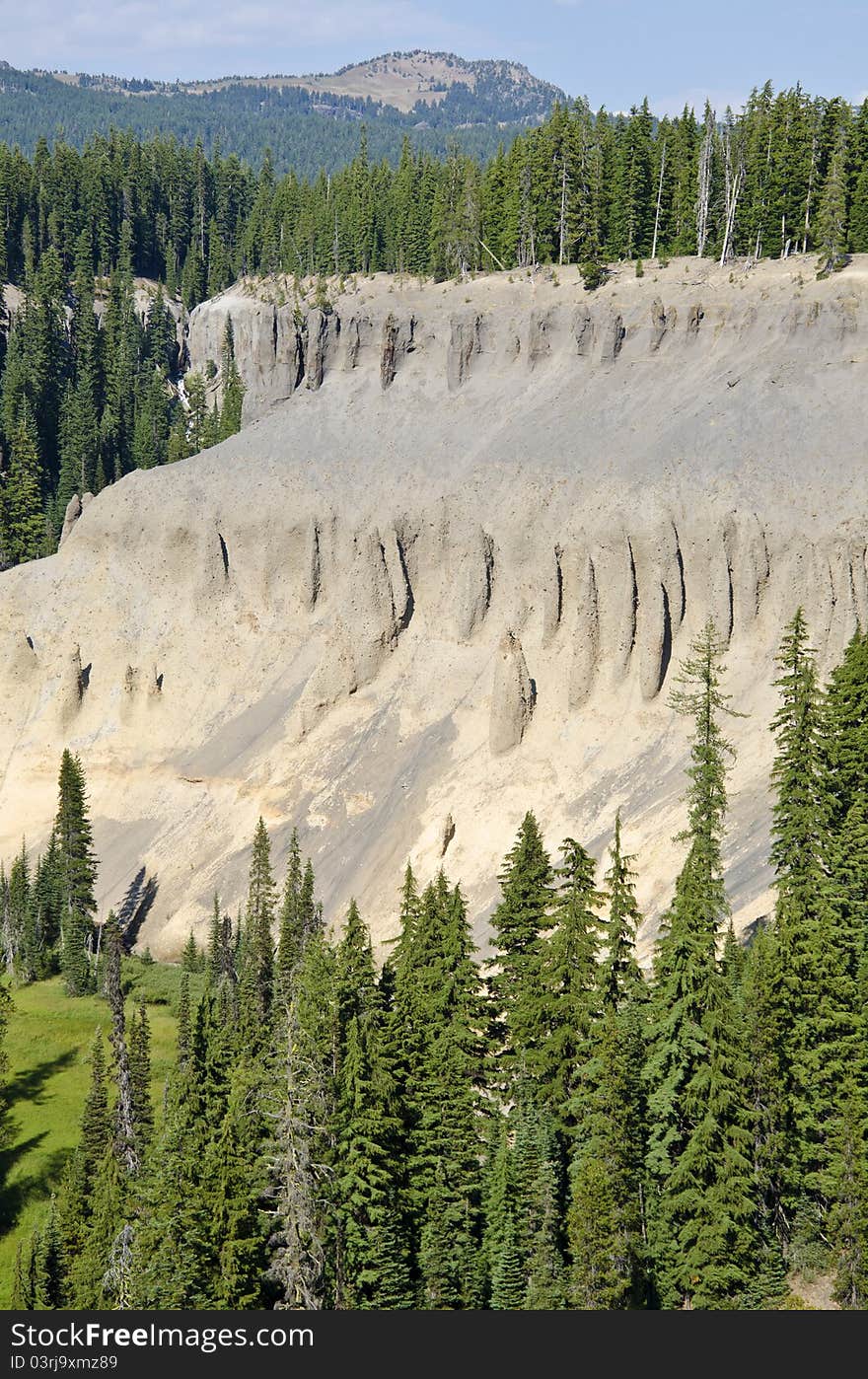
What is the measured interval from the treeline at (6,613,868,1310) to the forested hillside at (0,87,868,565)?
57219mm

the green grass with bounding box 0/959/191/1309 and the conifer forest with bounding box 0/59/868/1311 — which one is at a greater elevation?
the conifer forest with bounding box 0/59/868/1311

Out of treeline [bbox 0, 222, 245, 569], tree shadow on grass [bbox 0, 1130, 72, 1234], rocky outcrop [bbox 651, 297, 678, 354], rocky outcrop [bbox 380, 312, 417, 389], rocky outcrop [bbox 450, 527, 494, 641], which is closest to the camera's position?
tree shadow on grass [bbox 0, 1130, 72, 1234]

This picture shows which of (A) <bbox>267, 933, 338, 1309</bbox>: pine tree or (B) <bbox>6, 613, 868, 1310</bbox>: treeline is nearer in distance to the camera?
(A) <bbox>267, 933, 338, 1309</bbox>: pine tree

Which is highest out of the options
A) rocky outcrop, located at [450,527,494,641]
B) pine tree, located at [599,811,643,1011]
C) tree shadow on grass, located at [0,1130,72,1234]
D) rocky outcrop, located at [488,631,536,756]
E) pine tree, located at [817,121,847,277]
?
pine tree, located at [817,121,847,277]

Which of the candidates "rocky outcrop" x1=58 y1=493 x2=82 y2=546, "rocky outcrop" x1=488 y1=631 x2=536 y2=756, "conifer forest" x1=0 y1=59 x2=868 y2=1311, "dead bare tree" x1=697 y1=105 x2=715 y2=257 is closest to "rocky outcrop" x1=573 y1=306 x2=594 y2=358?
"dead bare tree" x1=697 y1=105 x2=715 y2=257

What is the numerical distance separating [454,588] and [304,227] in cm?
5851

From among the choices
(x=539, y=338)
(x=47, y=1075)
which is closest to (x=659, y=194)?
(x=539, y=338)

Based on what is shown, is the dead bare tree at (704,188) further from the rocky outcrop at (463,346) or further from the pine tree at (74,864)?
the pine tree at (74,864)

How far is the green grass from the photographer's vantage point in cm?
5241

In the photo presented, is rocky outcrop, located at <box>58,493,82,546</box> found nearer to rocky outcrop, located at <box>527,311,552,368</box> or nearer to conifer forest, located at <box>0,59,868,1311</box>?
rocky outcrop, located at <box>527,311,552,368</box>

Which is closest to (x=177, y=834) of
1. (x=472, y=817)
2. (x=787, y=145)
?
(x=472, y=817)

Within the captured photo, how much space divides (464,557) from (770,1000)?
45393mm

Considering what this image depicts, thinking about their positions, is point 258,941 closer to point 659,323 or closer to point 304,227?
point 659,323

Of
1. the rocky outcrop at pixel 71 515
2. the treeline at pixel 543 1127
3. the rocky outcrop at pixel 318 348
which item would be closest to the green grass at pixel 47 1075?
the treeline at pixel 543 1127
